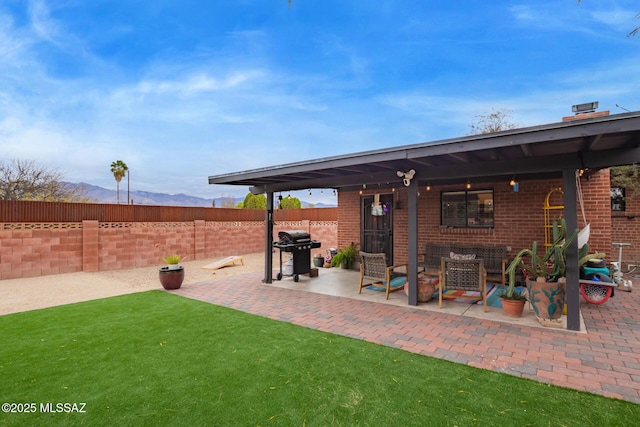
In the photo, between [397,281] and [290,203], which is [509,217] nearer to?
[397,281]

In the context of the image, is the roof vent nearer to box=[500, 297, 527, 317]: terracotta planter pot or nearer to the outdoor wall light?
the outdoor wall light

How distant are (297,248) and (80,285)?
16.7 feet

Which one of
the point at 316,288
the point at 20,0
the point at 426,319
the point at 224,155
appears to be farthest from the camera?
the point at 224,155

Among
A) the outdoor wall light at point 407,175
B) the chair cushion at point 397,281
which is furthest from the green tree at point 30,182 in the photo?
the outdoor wall light at point 407,175

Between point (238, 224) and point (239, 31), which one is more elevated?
point (239, 31)

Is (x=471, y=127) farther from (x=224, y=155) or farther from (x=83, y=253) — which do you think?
(x=83, y=253)

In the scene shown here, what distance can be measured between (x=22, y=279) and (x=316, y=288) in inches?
Result: 292

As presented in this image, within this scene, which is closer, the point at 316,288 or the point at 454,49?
the point at 316,288

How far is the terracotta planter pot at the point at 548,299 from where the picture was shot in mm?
4445

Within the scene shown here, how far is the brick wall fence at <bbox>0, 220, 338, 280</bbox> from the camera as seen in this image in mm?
8359

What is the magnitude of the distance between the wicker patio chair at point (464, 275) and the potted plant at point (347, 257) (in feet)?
14.2

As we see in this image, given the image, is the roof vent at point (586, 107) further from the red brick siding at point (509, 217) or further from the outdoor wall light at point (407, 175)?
the outdoor wall light at point (407, 175)

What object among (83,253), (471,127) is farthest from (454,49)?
(83,253)

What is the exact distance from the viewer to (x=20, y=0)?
799cm
